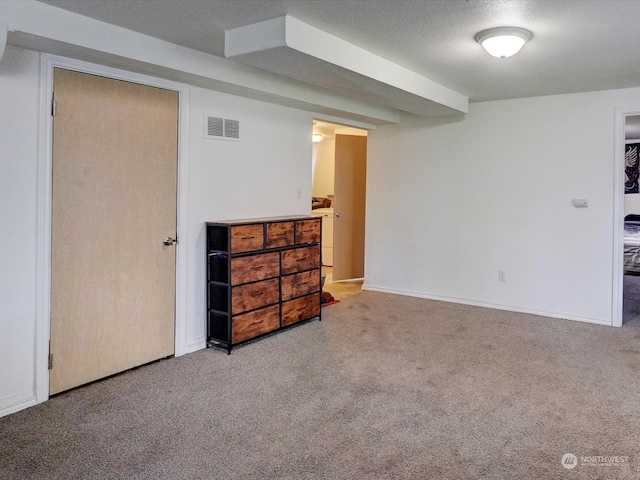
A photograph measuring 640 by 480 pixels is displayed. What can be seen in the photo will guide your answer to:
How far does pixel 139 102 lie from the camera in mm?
3229

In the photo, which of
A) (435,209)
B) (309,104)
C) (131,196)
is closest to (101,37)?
(131,196)

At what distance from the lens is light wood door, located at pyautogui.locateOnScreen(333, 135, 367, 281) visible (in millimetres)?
6414

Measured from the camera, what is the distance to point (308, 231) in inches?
172

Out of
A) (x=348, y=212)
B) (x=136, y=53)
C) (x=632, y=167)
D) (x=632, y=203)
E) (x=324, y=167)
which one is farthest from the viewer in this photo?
(x=632, y=203)

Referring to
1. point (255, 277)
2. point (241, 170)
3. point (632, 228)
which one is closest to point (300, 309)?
point (255, 277)

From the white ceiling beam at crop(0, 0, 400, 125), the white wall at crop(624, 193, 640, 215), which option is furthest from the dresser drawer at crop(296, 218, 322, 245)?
the white wall at crop(624, 193, 640, 215)

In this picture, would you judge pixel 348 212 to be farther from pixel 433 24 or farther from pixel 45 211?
pixel 45 211

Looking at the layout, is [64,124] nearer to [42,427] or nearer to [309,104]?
[42,427]

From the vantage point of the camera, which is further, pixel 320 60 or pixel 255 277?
pixel 255 277

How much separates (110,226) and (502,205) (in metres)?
3.81

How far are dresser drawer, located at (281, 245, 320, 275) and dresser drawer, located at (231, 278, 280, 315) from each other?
19 cm

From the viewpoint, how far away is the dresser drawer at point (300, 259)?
4.12m

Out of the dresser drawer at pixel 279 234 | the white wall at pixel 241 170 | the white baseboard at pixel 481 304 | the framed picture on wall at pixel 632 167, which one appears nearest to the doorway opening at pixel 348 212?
the white baseboard at pixel 481 304

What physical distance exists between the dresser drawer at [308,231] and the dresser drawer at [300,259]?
0.24 ft
